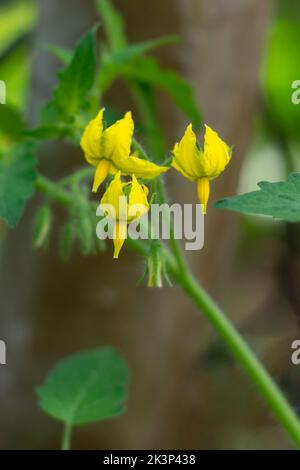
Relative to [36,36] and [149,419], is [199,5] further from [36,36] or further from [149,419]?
[149,419]

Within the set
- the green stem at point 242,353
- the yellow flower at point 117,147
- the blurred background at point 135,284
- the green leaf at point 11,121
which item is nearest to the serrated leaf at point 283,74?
the blurred background at point 135,284

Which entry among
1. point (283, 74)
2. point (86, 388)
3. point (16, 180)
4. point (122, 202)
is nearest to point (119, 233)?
point (122, 202)

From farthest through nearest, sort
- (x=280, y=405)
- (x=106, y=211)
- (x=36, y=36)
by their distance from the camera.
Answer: (x=36, y=36) → (x=280, y=405) → (x=106, y=211)

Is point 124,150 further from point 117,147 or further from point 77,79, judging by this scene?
point 77,79

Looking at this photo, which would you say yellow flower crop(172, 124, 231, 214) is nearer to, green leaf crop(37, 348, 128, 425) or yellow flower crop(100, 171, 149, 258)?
yellow flower crop(100, 171, 149, 258)

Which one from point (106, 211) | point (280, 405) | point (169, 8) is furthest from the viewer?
point (169, 8)

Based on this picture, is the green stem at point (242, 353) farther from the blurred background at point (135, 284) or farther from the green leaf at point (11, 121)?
the blurred background at point (135, 284)

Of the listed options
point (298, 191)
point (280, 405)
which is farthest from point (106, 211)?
point (280, 405)

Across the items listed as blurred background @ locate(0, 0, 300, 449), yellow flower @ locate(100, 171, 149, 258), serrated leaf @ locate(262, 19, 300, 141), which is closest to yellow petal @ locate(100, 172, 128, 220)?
yellow flower @ locate(100, 171, 149, 258)
